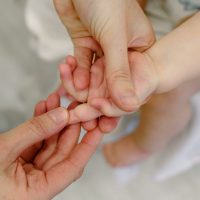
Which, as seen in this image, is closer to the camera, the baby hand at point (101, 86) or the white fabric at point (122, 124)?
the baby hand at point (101, 86)

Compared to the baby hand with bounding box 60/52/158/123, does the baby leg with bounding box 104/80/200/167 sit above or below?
below

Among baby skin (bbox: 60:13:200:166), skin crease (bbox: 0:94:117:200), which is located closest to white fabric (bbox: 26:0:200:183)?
baby skin (bbox: 60:13:200:166)

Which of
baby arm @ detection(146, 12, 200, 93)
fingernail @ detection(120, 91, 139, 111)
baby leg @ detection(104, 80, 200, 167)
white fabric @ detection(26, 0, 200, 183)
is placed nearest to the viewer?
fingernail @ detection(120, 91, 139, 111)

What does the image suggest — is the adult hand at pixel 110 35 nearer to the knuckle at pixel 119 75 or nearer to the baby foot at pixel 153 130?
the knuckle at pixel 119 75

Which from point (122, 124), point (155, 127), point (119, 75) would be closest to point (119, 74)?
point (119, 75)

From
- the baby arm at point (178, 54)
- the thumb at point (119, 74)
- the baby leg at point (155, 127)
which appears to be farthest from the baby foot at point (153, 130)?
the thumb at point (119, 74)

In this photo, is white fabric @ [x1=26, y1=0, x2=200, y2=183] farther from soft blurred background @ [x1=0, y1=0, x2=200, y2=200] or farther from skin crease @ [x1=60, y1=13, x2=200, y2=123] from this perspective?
skin crease @ [x1=60, y1=13, x2=200, y2=123]
